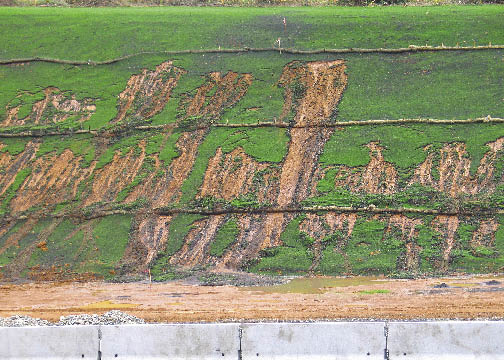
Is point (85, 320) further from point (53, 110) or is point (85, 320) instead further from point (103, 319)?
point (53, 110)

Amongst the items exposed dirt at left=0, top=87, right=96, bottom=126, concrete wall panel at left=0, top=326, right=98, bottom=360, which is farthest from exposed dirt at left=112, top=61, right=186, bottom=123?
concrete wall panel at left=0, top=326, right=98, bottom=360

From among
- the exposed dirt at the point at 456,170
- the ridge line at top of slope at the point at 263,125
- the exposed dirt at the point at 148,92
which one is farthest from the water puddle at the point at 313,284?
the exposed dirt at the point at 148,92

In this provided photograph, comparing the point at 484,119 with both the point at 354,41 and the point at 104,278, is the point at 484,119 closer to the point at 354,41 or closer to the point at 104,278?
the point at 354,41

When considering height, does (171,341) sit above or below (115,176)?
below

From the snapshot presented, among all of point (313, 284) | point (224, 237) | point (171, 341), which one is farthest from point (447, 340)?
point (224, 237)

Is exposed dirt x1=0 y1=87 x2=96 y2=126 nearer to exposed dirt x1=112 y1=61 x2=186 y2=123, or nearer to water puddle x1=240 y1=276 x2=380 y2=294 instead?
exposed dirt x1=112 y1=61 x2=186 y2=123

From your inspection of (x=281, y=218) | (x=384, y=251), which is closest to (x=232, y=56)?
(x=281, y=218)
